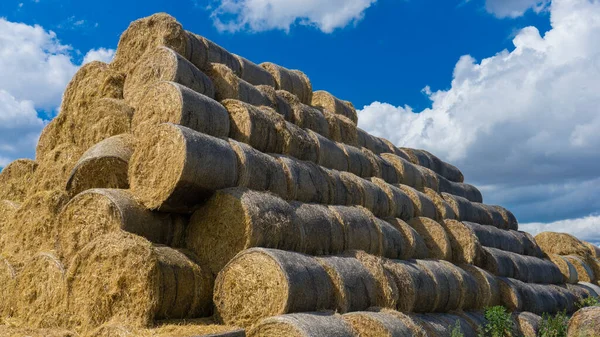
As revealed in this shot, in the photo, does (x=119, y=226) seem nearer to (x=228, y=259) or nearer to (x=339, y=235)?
(x=228, y=259)

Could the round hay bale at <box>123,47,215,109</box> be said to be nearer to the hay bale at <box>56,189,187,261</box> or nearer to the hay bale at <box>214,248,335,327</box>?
the hay bale at <box>56,189,187,261</box>

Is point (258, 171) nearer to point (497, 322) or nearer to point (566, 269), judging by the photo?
point (497, 322)

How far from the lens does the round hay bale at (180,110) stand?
24.0 ft

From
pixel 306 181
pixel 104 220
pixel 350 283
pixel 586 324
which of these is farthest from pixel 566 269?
pixel 104 220

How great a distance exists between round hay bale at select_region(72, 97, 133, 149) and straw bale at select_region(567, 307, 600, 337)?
6.39 metres

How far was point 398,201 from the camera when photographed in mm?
10859

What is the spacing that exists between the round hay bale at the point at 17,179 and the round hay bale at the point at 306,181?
13.6 ft

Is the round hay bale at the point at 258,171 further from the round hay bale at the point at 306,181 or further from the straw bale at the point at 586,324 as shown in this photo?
the straw bale at the point at 586,324

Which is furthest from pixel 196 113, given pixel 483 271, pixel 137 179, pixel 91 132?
pixel 483 271

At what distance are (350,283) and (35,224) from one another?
3.99 m

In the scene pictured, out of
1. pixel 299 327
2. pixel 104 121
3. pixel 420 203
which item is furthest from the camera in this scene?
pixel 420 203

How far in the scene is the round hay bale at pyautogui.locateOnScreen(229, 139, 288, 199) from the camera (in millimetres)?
7266

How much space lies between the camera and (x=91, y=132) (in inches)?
317

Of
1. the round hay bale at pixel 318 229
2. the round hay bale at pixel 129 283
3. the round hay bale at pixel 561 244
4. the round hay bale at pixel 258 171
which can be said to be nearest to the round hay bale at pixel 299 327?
the round hay bale at pixel 129 283
